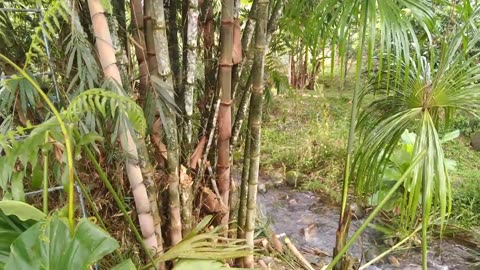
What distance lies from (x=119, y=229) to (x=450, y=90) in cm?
117

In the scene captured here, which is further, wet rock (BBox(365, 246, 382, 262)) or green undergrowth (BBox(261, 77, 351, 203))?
green undergrowth (BBox(261, 77, 351, 203))

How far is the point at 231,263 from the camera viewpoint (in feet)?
5.07

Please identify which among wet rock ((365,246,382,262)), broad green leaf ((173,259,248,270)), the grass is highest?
broad green leaf ((173,259,248,270))

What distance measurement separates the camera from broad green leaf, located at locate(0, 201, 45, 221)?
2.57 feet

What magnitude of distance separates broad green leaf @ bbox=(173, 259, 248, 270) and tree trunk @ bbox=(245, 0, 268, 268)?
0.76ft

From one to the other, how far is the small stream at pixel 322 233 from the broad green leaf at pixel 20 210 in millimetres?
1560

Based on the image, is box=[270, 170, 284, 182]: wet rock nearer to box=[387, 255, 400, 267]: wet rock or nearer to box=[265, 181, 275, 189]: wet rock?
box=[265, 181, 275, 189]: wet rock

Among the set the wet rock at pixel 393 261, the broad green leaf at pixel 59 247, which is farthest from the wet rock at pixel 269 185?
the broad green leaf at pixel 59 247

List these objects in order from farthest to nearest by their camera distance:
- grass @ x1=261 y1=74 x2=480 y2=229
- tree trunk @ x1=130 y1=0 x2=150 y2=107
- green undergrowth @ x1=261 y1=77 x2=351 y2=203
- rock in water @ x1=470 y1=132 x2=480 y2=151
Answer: rock in water @ x1=470 y1=132 x2=480 y2=151
green undergrowth @ x1=261 y1=77 x2=351 y2=203
grass @ x1=261 y1=74 x2=480 y2=229
tree trunk @ x1=130 y1=0 x2=150 y2=107

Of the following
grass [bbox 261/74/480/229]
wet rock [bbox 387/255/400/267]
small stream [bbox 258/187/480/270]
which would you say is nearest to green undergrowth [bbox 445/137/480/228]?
grass [bbox 261/74/480/229]

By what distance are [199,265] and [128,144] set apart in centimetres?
35

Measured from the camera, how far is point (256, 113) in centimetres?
138

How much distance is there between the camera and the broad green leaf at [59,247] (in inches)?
29.3

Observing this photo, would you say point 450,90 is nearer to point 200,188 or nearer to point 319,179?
point 200,188
